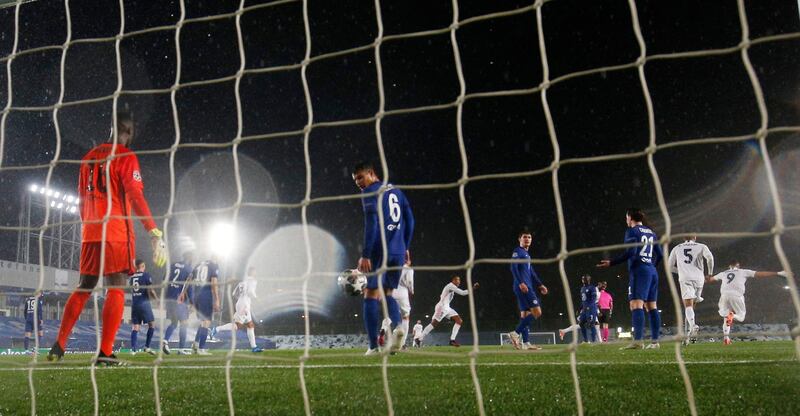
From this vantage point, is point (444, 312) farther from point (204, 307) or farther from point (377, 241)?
point (377, 241)

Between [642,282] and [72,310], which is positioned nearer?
[72,310]

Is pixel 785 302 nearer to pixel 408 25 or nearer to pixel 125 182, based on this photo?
pixel 408 25

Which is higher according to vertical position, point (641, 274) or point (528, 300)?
point (641, 274)

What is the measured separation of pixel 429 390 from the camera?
3.52 meters

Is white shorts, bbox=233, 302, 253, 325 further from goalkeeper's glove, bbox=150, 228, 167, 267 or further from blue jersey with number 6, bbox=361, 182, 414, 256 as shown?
goalkeeper's glove, bbox=150, 228, 167, 267

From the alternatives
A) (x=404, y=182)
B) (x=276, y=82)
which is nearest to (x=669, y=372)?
(x=276, y=82)

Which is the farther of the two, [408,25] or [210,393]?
[408,25]

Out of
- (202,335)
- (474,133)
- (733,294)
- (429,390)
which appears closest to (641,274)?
(429,390)

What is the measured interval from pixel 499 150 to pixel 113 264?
26.0m

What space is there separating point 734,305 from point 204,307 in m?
9.22

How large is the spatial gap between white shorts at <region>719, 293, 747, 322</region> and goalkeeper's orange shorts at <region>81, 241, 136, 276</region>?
35.0 ft

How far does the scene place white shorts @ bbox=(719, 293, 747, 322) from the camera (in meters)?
11.6

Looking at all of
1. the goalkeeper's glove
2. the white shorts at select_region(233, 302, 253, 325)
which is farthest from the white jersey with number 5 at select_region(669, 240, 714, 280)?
the goalkeeper's glove

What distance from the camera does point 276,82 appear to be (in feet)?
77.9
